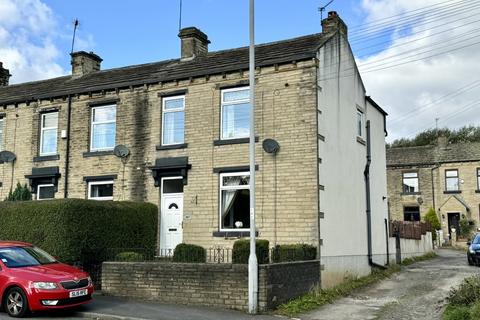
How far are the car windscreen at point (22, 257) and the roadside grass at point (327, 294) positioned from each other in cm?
547

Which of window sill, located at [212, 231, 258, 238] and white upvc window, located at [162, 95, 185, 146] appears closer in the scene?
window sill, located at [212, 231, 258, 238]

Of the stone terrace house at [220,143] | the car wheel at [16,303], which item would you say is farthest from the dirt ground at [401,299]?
the car wheel at [16,303]

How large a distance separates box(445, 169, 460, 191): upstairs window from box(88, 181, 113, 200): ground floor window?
3125 centimetres

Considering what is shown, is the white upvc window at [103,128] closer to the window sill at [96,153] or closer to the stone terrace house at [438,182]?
the window sill at [96,153]

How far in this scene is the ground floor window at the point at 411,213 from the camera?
43.3 metres

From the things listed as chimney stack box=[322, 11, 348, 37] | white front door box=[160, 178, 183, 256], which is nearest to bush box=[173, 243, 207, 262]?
white front door box=[160, 178, 183, 256]

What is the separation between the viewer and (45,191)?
1992 centimetres

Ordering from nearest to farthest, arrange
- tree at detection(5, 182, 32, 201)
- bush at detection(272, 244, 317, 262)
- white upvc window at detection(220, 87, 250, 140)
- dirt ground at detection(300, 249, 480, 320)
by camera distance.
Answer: dirt ground at detection(300, 249, 480, 320) < bush at detection(272, 244, 317, 262) < white upvc window at detection(220, 87, 250, 140) < tree at detection(5, 182, 32, 201)

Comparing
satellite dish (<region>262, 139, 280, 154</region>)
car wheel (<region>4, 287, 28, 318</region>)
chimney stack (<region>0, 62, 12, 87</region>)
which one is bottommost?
car wheel (<region>4, 287, 28, 318</region>)

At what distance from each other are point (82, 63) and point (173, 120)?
7119 millimetres

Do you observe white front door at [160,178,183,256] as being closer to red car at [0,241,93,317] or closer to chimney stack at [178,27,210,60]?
chimney stack at [178,27,210,60]

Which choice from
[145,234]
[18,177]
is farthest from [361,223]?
[18,177]

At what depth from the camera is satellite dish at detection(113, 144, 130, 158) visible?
18.2 metres

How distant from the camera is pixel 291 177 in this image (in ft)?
49.8
